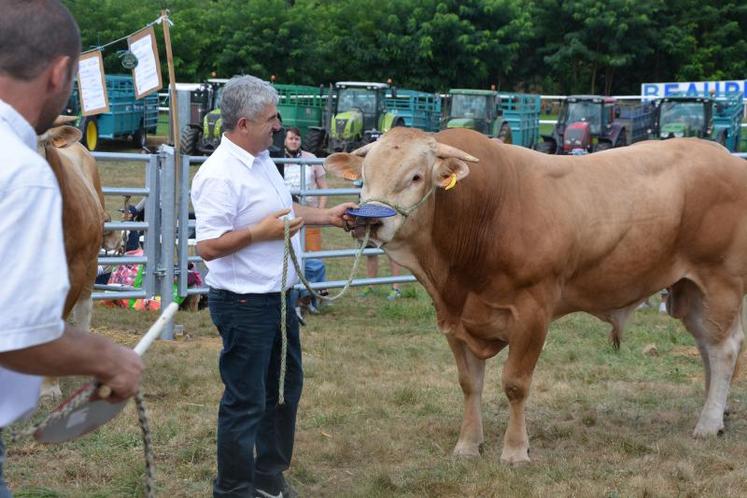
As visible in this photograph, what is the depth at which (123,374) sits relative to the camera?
6.28 feet

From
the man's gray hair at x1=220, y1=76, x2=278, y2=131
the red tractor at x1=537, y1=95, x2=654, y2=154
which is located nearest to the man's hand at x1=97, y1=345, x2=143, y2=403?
the man's gray hair at x1=220, y1=76, x2=278, y2=131

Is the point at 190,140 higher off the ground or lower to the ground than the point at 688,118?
lower

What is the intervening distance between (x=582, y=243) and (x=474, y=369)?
0.87 m

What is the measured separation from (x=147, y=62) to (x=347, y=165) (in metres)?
4.94

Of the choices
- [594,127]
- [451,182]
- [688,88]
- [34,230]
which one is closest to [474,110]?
[594,127]

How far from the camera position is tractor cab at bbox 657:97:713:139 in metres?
23.2

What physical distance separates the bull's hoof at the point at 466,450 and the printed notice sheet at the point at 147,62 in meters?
5.26

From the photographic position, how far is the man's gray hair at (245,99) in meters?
3.92

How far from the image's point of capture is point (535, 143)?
27.1 meters

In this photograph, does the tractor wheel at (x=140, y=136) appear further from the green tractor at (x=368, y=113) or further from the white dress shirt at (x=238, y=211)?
the white dress shirt at (x=238, y=211)

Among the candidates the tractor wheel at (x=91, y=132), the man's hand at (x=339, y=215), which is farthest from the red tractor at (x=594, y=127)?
the man's hand at (x=339, y=215)

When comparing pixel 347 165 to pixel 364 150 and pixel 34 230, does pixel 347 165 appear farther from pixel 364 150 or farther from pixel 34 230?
pixel 34 230

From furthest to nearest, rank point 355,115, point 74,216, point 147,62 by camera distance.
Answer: point 355,115 < point 147,62 < point 74,216

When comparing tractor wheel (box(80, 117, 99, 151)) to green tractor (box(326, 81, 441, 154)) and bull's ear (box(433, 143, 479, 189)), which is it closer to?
green tractor (box(326, 81, 441, 154))
